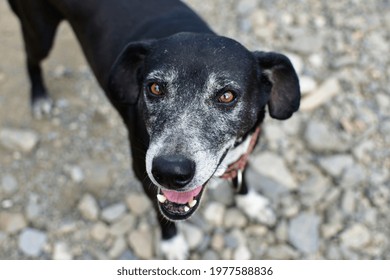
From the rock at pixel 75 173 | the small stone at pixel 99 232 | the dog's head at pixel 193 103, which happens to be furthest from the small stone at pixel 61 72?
the dog's head at pixel 193 103

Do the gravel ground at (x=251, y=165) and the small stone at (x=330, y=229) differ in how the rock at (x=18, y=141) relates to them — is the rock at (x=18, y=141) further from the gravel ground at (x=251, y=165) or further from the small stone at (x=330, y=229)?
the small stone at (x=330, y=229)

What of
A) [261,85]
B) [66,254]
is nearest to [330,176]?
[261,85]

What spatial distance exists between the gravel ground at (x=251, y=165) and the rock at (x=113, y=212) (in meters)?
0.01

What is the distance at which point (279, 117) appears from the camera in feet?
11.2

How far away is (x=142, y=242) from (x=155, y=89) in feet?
5.37

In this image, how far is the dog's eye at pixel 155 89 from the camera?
3084 millimetres

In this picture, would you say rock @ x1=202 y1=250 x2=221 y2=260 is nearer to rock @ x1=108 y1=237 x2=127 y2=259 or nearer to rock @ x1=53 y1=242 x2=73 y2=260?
rock @ x1=108 y1=237 x2=127 y2=259

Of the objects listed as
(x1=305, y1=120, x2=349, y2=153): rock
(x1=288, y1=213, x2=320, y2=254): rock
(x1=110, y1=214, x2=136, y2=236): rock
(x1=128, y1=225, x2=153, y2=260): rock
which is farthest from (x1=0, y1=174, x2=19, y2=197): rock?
(x1=305, y1=120, x2=349, y2=153): rock

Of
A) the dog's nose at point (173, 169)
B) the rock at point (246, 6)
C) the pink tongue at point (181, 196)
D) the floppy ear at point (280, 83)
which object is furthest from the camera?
the rock at point (246, 6)

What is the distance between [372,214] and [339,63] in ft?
5.30

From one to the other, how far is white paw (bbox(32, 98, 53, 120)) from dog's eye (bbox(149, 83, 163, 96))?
2070 millimetres

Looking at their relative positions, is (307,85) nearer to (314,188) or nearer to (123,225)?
(314,188)

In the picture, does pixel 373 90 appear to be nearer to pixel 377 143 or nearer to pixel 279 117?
pixel 377 143

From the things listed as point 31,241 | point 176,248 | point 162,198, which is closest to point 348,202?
point 176,248
